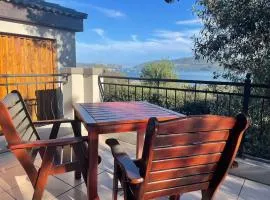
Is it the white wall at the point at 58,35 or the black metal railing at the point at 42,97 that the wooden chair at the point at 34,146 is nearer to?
the black metal railing at the point at 42,97

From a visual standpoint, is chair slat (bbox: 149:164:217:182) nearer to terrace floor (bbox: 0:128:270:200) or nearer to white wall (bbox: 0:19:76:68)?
terrace floor (bbox: 0:128:270:200)

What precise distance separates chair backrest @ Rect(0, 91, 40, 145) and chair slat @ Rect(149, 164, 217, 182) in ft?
3.30

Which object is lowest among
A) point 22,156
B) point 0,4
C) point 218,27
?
point 22,156

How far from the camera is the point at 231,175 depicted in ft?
8.68

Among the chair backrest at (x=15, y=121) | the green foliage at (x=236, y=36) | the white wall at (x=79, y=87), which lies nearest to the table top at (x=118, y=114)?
the chair backrest at (x=15, y=121)

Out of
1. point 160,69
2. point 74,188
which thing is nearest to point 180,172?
point 74,188

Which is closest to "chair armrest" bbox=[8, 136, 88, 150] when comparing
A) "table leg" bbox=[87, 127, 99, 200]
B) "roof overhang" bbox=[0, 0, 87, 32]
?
"table leg" bbox=[87, 127, 99, 200]

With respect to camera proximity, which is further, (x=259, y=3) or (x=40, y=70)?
(x=40, y=70)

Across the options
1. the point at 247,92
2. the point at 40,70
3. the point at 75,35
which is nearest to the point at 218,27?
the point at 247,92

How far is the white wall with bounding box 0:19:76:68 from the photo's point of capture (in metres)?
4.94

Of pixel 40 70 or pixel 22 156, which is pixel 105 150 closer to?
pixel 22 156

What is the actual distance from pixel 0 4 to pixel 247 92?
451 cm

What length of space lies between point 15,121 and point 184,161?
1.36 m

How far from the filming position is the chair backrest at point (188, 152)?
1.29m
